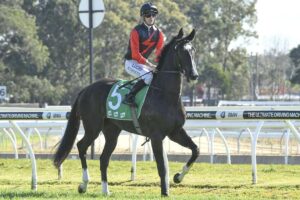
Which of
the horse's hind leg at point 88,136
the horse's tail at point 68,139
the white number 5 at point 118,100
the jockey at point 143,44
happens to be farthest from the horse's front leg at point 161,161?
the horse's tail at point 68,139

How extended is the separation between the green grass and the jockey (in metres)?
1.46

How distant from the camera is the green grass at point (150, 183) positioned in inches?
367

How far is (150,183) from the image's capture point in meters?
11.0

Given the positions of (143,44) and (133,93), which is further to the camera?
(143,44)

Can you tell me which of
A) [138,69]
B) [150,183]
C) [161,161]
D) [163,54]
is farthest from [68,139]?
[163,54]

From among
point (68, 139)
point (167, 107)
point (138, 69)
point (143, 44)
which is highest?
point (143, 44)

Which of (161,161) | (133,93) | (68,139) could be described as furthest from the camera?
(68,139)

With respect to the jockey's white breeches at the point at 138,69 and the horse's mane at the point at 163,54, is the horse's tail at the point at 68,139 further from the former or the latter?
the horse's mane at the point at 163,54

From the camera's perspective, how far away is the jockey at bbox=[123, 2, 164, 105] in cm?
965

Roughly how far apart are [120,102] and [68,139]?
46.9 inches

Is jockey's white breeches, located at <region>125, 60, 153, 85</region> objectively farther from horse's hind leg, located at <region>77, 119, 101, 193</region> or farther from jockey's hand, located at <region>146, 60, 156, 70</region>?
horse's hind leg, located at <region>77, 119, 101, 193</region>

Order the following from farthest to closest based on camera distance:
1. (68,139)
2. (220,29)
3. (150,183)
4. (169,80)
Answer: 1. (220,29)
2. (150,183)
3. (68,139)
4. (169,80)

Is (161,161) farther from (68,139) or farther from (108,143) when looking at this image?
(68,139)

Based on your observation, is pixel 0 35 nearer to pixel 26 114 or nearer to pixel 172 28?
pixel 172 28
